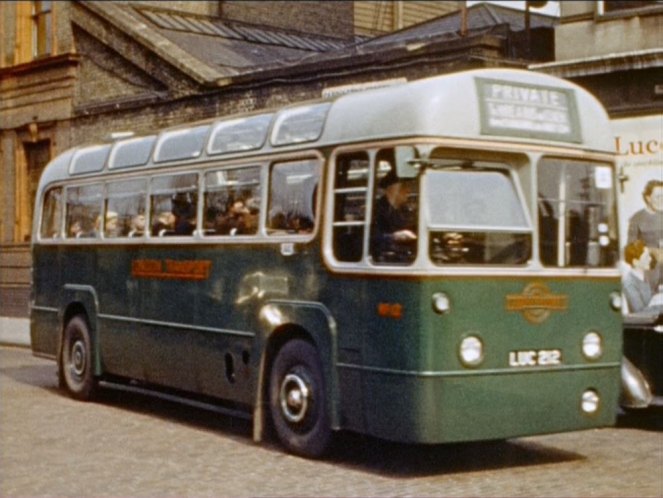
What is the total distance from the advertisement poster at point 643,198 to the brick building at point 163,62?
7.40 ft

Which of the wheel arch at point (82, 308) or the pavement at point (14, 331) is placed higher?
the wheel arch at point (82, 308)

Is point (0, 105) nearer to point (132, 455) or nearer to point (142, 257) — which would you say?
point (142, 257)

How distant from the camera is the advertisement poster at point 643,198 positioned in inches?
698

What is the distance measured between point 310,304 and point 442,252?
151 cm

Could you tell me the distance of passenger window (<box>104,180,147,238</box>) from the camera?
538 inches

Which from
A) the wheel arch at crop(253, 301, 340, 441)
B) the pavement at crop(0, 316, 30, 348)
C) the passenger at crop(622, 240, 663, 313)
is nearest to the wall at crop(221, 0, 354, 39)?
A: the pavement at crop(0, 316, 30, 348)

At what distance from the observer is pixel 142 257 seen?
1352 centimetres

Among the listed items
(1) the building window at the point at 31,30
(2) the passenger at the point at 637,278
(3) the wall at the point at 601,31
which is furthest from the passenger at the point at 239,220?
(1) the building window at the point at 31,30

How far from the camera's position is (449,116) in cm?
966

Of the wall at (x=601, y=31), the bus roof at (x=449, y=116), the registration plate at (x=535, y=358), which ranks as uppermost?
the wall at (x=601, y=31)

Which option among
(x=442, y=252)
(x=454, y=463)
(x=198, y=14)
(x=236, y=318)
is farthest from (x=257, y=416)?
(x=198, y=14)

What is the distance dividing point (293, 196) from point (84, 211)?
473 centimetres

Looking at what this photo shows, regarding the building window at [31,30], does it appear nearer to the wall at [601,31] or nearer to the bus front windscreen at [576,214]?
the wall at [601,31]

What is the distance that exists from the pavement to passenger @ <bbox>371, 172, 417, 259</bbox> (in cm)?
1425
